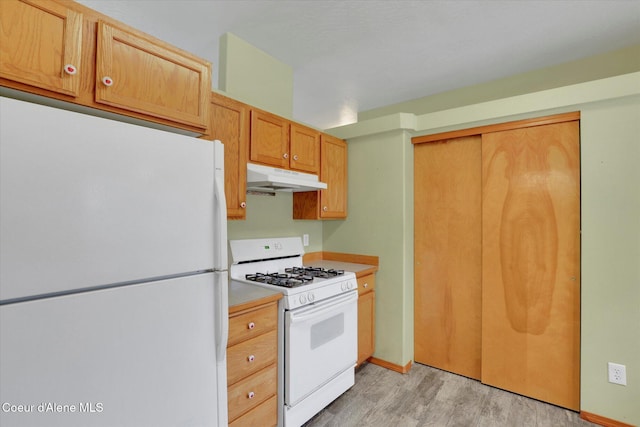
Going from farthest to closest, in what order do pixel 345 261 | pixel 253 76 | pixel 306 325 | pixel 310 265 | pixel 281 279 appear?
pixel 345 261 < pixel 310 265 < pixel 253 76 < pixel 281 279 < pixel 306 325

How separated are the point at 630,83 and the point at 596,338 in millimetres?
1716

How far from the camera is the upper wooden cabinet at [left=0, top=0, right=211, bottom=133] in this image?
103cm

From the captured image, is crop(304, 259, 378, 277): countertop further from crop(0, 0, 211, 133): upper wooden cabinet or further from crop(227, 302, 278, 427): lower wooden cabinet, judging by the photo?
crop(0, 0, 211, 133): upper wooden cabinet

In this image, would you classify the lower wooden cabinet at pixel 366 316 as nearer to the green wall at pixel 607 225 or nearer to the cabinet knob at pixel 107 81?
the green wall at pixel 607 225

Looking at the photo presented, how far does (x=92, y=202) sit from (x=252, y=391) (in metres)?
1.33

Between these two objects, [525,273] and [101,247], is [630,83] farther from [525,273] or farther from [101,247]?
[101,247]

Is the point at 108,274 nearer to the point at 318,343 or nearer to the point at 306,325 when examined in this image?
the point at 306,325

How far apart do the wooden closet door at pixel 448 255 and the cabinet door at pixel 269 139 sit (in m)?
1.33

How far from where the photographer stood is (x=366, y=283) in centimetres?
275

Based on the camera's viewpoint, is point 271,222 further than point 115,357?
Yes

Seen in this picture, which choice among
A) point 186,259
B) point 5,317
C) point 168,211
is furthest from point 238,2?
point 5,317

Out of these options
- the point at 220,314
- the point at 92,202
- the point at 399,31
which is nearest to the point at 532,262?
the point at 399,31

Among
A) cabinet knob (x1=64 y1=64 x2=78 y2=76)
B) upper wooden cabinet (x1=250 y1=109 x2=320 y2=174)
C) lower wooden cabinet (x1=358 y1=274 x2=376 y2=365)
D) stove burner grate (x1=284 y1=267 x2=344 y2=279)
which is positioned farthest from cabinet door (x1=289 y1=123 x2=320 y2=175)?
cabinet knob (x1=64 y1=64 x2=78 y2=76)

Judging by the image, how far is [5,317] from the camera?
0.85 m
